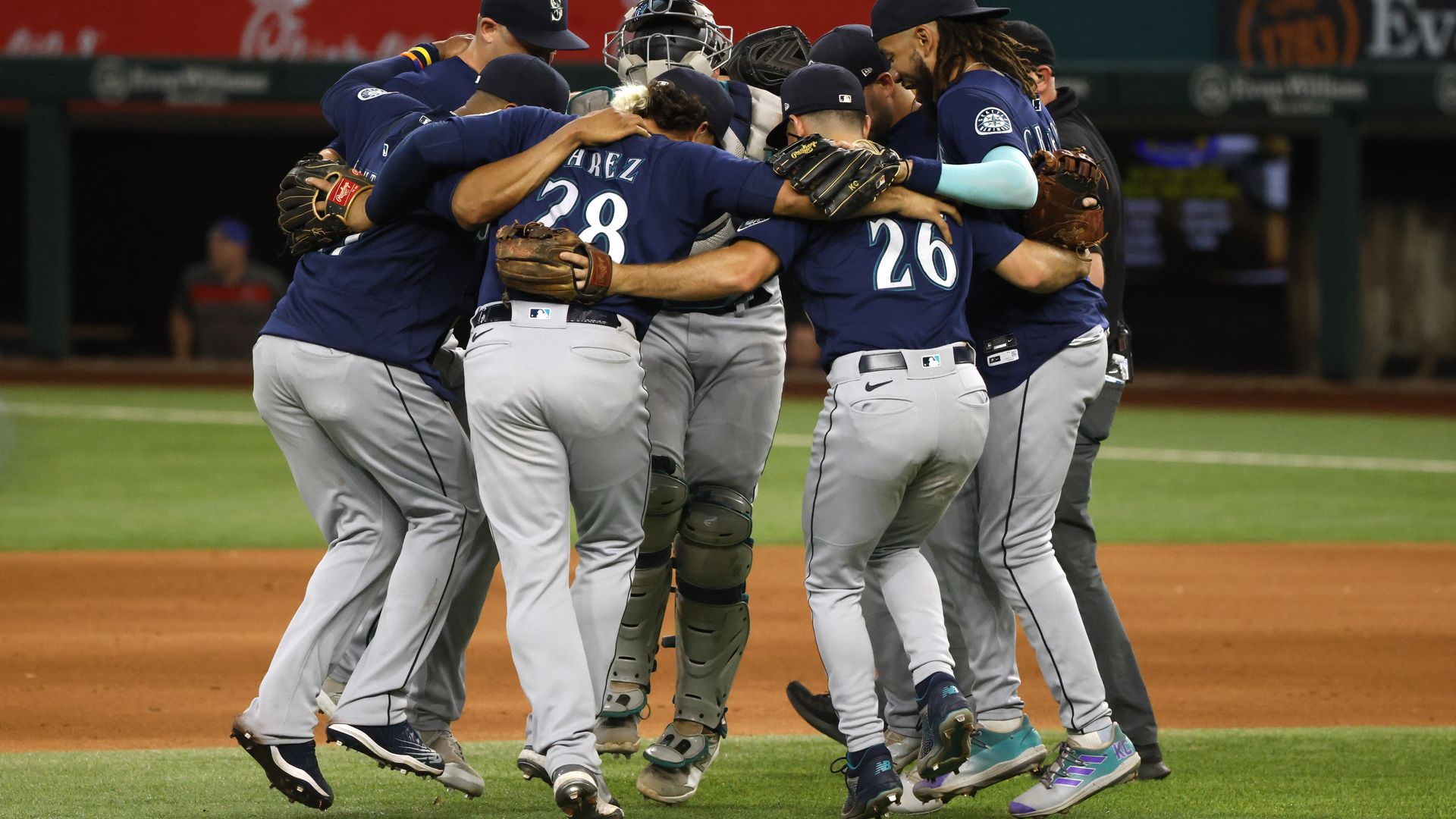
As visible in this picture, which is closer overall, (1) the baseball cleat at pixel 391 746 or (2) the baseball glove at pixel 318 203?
(1) the baseball cleat at pixel 391 746

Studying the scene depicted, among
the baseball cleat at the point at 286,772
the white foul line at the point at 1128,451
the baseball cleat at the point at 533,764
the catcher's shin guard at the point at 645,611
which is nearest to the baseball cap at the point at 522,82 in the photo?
the catcher's shin guard at the point at 645,611

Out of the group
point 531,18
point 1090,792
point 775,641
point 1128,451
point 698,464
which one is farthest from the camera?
point 1128,451

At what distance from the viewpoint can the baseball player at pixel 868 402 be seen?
418 centimetres

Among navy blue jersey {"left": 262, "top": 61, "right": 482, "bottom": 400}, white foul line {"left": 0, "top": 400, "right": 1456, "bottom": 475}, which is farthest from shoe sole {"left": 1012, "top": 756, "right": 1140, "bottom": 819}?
white foul line {"left": 0, "top": 400, "right": 1456, "bottom": 475}

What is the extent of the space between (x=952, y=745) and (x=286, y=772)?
1.63 metres

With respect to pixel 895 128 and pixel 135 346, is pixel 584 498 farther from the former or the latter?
pixel 135 346

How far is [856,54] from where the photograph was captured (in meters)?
4.73

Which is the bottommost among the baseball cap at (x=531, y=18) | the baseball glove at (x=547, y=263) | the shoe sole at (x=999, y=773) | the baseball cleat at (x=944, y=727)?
the shoe sole at (x=999, y=773)

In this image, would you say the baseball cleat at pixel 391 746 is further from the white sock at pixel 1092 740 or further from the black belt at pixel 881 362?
the white sock at pixel 1092 740

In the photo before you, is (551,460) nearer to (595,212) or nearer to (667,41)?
(595,212)

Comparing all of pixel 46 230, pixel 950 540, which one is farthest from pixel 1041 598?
pixel 46 230

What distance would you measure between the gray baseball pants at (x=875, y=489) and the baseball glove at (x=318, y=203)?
4.30 feet

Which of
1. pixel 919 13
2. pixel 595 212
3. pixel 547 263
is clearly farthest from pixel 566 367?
pixel 919 13

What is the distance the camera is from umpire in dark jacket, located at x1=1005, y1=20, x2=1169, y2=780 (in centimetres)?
498
